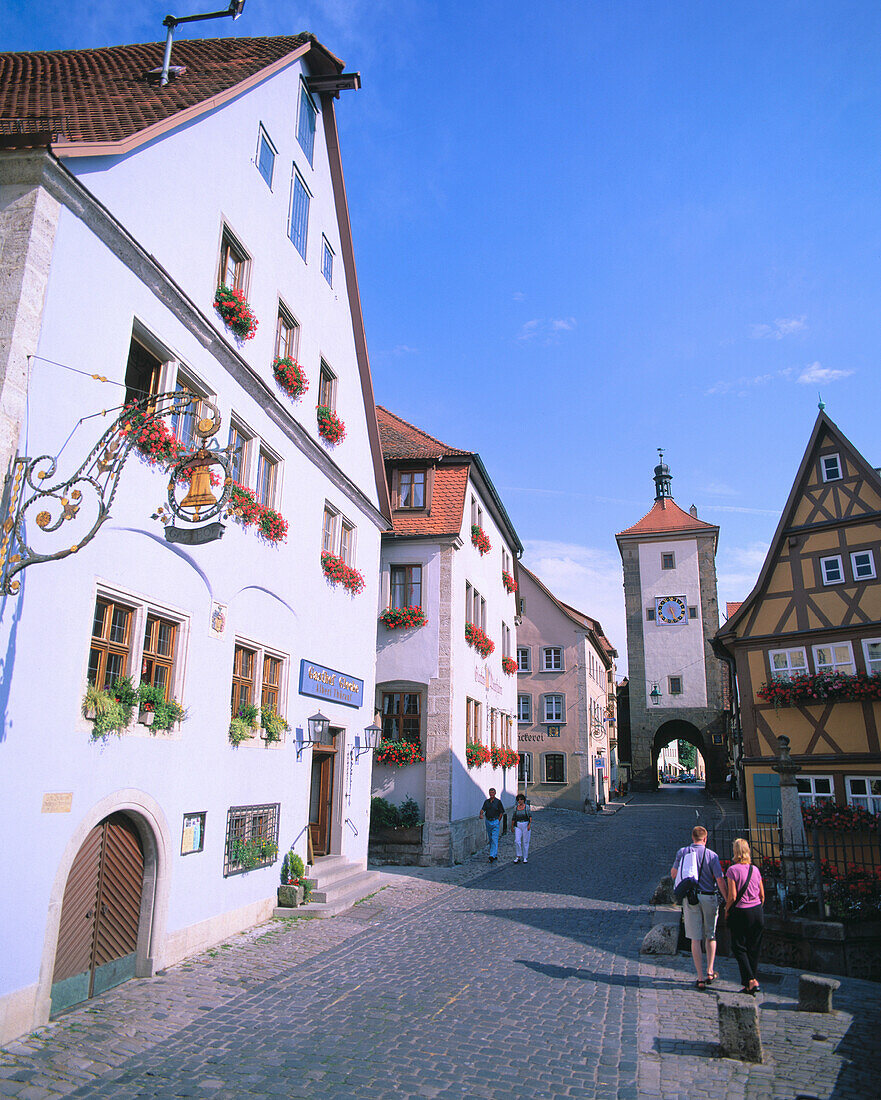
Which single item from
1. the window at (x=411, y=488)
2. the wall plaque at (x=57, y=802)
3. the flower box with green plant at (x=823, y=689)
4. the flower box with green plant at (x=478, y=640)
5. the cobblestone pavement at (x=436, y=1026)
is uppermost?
the window at (x=411, y=488)

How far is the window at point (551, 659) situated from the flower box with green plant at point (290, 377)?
2744 cm

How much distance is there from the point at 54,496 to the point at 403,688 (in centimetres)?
1380

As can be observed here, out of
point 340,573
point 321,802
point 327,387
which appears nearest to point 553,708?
point 321,802

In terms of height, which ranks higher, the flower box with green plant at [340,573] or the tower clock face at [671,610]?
the tower clock face at [671,610]

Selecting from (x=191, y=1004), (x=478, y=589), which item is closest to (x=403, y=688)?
(x=478, y=589)

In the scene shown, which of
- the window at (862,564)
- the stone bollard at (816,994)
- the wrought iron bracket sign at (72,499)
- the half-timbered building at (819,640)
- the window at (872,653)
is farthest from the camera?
the window at (862,564)

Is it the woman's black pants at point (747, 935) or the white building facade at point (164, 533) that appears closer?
the white building facade at point (164, 533)

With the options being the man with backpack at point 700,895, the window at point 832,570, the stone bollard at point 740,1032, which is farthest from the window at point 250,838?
the window at point 832,570

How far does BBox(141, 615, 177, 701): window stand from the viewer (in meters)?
9.32

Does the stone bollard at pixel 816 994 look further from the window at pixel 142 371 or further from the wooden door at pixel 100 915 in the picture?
the window at pixel 142 371

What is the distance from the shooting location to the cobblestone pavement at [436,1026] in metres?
6.20

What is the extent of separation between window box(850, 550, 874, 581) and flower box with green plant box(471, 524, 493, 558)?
9.77m

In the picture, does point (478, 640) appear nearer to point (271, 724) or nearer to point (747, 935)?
point (271, 724)

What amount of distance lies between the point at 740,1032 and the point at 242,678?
25.2ft
